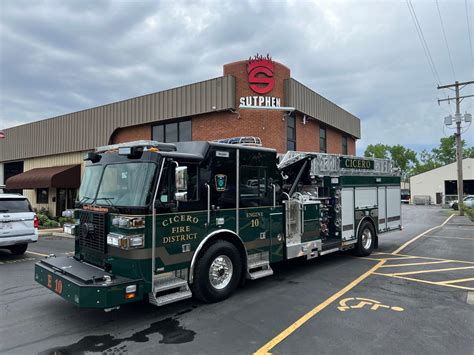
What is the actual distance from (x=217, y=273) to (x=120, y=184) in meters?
2.13

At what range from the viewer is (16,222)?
1007 cm

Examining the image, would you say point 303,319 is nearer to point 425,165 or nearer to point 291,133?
point 291,133

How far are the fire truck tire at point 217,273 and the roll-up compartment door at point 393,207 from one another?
269 inches

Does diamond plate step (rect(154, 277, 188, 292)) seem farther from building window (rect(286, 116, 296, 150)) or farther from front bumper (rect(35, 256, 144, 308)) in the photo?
building window (rect(286, 116, 296, 150))

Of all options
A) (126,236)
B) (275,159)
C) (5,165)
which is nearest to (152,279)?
(126,236)

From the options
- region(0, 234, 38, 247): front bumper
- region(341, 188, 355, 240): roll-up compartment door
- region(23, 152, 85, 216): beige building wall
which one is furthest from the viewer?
region(23, 152, 85, 216): beige building wall

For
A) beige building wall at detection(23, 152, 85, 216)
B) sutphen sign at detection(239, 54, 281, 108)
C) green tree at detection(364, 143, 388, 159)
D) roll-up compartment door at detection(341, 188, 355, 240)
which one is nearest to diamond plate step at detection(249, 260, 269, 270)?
roll-up compartment door at detection(341, 188, 355, 240)

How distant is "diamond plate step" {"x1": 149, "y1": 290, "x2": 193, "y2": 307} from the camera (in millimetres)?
5075

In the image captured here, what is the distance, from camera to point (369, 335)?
4.70 meters

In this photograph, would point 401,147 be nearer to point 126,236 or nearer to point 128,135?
point 128,135

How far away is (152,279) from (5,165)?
34011 mm

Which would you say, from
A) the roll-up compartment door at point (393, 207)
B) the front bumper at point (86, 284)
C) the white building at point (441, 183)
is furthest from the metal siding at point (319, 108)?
the white building at point (441, 183)

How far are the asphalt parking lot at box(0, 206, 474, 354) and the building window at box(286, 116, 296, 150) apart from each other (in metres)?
11.3

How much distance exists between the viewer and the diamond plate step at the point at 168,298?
5075 millimetres
